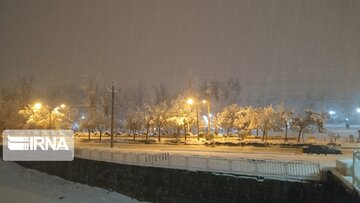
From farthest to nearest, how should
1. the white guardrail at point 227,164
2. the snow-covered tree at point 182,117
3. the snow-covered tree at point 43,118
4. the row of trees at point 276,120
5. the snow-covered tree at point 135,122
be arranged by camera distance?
the snow-covered tree at point 135,122
the snow-covered tree at point 43,118
the snow-covered tree at point 182,117
the row of trees at point 276,120
the white guardrail at point 227,164

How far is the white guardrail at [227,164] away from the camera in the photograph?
19.0 m

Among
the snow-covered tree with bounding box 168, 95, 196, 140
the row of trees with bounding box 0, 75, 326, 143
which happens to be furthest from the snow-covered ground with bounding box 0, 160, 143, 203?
the snow-covered tree with bounding box 168, 95, 196, 140

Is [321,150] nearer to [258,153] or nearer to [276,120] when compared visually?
[258,153]

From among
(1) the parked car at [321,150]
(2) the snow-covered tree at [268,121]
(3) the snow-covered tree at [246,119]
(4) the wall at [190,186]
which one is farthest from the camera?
(3) the snow-covered tree at [246,119]

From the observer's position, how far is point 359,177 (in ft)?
45.3

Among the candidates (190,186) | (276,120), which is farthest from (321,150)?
(276,120)

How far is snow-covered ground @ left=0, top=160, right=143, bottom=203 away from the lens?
3005 centimetres

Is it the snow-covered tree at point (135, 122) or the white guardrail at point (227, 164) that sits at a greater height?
the snow-covered tree at point (135, 122)

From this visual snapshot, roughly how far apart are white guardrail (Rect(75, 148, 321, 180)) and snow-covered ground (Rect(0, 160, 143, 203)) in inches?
121

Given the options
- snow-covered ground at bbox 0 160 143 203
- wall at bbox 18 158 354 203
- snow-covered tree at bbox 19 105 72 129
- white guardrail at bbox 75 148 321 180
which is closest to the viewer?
wall at bbox 18 158 354 203

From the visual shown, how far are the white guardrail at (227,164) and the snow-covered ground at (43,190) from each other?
306 cm

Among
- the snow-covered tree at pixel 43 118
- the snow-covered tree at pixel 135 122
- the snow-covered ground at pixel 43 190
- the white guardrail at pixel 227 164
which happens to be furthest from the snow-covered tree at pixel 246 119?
the snow-covered tree at pixel 43 118

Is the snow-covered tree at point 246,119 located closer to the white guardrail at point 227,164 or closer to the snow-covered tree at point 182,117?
the snow-covered tree at point 182,117

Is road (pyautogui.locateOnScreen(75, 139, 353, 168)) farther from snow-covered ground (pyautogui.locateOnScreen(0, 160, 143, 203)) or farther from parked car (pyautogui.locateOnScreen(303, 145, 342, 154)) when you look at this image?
snow-covered ground (pyautogui.locateOnScreen(0, 160, 143, 203))
